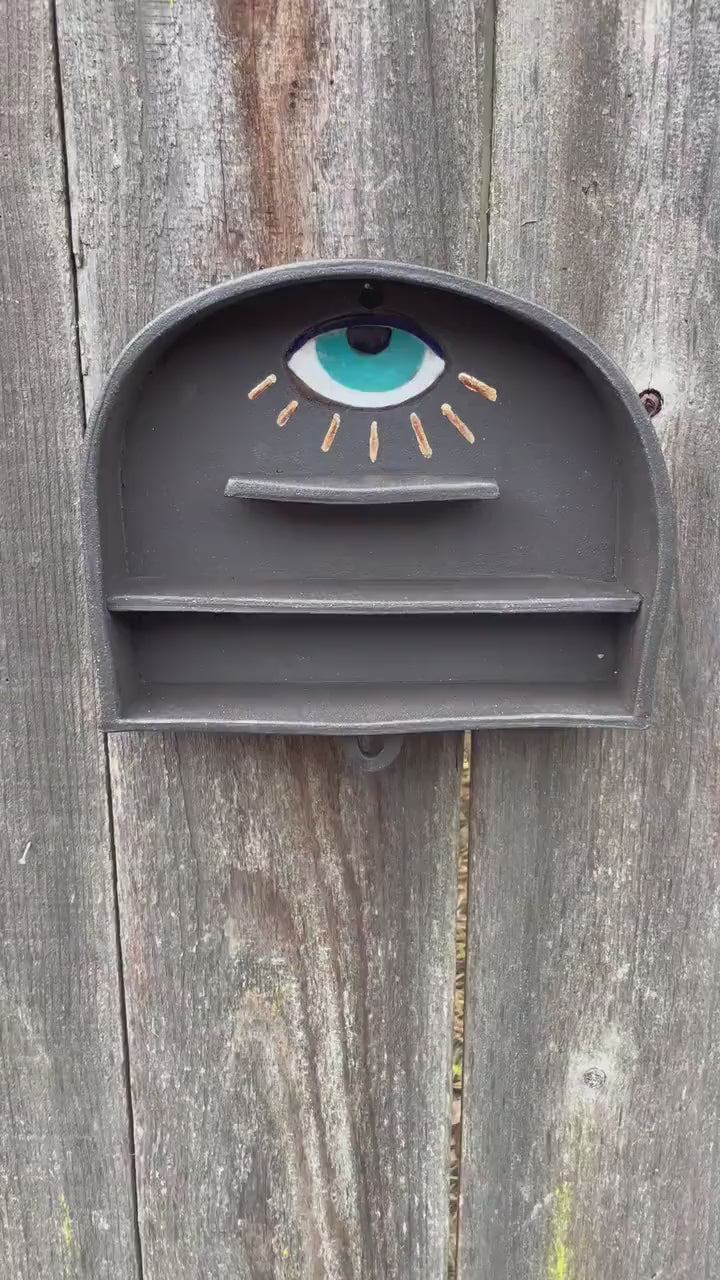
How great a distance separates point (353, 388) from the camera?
64 cm

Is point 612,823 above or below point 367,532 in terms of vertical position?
below

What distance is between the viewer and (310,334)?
2.06 feet

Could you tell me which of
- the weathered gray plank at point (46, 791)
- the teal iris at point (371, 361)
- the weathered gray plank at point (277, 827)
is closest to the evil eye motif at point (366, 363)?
the teal iris at point (371, 361)

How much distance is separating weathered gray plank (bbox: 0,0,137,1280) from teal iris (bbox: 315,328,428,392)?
219mm

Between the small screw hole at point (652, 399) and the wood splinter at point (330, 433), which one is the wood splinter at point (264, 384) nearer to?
the wood splinter at point (330, 433)

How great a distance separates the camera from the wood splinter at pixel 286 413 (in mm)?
639

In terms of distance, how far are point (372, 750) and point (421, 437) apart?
0.84 ft

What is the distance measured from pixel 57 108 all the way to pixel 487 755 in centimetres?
61

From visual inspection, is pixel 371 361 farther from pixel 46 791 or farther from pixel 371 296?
pixel 46 791

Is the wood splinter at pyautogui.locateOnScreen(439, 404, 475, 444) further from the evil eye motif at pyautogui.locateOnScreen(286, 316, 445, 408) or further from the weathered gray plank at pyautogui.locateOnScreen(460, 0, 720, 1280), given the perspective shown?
the weathered gray plank at pyautogui.locateOnScreen(460, 0, 720, 1280)

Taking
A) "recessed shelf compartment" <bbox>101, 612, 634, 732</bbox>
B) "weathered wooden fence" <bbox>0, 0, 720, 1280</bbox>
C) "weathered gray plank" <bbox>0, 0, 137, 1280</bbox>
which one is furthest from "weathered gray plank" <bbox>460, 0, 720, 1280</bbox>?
"weathered gray plank" <bbox>0, 0, 137, 1280</bbox>

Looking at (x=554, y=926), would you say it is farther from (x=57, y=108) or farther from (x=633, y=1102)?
(x=57, y=108)

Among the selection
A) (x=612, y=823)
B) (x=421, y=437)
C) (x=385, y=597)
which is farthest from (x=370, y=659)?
(x=612, y=823)

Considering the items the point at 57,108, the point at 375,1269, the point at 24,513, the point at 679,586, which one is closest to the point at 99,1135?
the point at 375,1269
